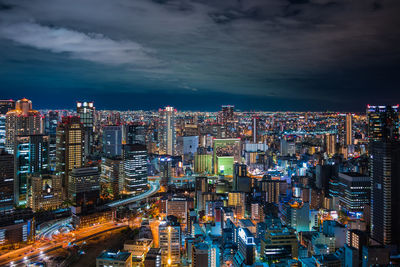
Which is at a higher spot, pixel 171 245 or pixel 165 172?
pixel 165 172

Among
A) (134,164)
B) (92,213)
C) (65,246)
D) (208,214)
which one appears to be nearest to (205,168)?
(134,164)

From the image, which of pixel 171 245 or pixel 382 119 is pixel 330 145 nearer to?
pixel 382 119

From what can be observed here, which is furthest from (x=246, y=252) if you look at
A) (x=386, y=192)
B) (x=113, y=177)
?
(x=113, y=177)

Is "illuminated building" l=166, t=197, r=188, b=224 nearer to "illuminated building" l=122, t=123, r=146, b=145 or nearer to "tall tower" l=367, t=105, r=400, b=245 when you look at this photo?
"tall tower" l=367, t=105, r=400, b=245

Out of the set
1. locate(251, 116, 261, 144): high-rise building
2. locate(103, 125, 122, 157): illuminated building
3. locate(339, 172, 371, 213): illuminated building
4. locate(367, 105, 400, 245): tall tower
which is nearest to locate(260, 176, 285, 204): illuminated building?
locate(339, 172, 371, 213): illuminated building

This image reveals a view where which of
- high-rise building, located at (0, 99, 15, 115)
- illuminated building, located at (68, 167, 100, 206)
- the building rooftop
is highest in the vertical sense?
high-rise building, located at (0, 99, 15, 115)

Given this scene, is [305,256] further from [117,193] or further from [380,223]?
[117,193]
